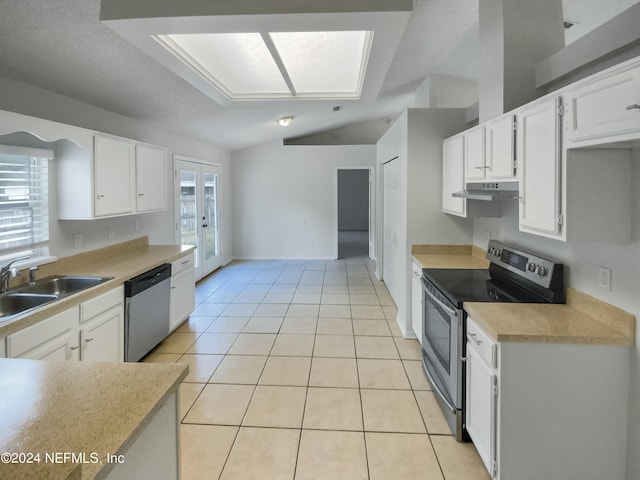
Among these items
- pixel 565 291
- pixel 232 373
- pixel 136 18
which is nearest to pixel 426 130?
pixel 565 291

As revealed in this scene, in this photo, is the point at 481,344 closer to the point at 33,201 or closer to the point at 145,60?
the point at 145,60

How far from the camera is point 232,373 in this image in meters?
3.06

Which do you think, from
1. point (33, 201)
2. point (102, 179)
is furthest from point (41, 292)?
point (102, 179)

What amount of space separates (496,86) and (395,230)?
7.17ft

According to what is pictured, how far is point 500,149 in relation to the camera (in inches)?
91.0

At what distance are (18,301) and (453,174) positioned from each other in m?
3.45

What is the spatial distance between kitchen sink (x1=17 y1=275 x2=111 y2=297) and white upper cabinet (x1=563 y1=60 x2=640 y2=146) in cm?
309

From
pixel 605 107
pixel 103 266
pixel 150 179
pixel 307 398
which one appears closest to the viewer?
pixel 605 107

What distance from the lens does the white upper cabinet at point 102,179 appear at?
2.87 meters

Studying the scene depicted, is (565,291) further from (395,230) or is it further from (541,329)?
(395,230)

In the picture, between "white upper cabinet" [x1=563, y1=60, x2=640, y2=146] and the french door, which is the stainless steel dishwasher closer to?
the french door

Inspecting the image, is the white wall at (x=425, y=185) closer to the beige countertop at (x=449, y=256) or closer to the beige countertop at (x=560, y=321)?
the beige countertop at (x=449, y=256)

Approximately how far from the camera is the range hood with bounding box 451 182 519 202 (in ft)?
7.39

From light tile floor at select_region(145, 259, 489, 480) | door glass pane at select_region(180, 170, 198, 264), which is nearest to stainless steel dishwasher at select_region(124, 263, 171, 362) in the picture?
light tile floor at select_region(145, 259, 489, 480)
